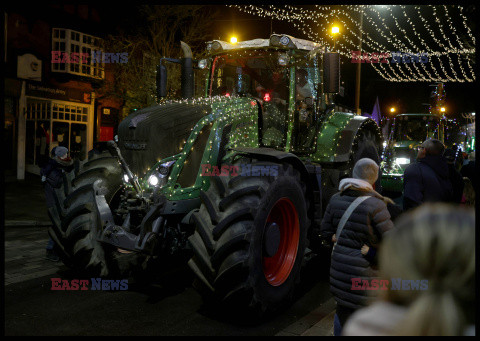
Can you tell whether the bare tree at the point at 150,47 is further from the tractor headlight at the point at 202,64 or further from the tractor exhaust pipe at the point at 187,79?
the tractor exhaust pipe at the point at 187,79

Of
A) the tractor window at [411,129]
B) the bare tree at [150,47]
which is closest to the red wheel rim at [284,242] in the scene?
the bare tree at [150,47]

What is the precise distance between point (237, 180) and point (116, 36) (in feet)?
55.2

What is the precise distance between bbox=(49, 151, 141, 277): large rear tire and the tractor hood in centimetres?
57

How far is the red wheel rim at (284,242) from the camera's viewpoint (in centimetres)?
478

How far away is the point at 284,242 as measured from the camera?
16.4 ft

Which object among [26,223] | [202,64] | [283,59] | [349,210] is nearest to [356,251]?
[349,210]

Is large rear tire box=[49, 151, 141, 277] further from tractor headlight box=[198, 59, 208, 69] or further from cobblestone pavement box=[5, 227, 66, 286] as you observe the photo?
tractor headlight box=[198, 59, 208, 69]

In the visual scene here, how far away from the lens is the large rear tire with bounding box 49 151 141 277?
4.57 m

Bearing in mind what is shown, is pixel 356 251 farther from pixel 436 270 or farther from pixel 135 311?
pixel 135 311

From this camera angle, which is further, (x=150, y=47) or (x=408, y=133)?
(x=408, y=133)

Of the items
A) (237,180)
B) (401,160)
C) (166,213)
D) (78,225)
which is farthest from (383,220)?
→ (401,160)

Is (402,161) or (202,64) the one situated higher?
(202,64)

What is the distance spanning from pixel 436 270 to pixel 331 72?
4819mm

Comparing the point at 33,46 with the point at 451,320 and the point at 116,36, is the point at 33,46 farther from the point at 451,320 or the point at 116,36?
the point at 451,320
